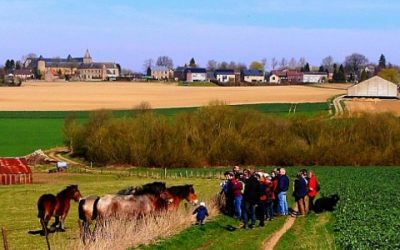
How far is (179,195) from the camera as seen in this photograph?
19.8 meters

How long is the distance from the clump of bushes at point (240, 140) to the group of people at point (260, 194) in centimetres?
3366

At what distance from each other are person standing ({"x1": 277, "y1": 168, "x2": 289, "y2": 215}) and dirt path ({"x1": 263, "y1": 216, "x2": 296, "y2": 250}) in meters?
0.40

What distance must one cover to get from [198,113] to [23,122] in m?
30.9

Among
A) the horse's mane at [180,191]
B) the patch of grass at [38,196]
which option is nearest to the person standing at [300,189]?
the horse's mane at [180,191]

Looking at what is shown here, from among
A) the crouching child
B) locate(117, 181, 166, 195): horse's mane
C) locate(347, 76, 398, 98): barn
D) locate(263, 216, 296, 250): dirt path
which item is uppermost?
locate(347, 76, 398, 98): barn

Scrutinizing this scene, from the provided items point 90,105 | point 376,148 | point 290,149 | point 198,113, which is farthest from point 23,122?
point 376,148

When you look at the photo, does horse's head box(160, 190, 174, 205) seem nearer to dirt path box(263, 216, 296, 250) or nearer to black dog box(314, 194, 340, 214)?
dirt path box(263, 216, 296, 250)

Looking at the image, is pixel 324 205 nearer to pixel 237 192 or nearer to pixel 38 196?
pixel 237 192

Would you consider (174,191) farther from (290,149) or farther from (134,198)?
(290,149)

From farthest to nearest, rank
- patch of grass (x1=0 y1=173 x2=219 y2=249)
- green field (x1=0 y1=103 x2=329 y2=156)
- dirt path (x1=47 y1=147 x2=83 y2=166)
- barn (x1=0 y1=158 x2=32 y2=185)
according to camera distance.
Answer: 1. green field (x1=0 y1=103 x2=329 y2=156)
2. dirt path (x1=47 y1=147 x2=83 y2=166)
3. barn (x1=0 y1=158 x2=32 y2=185)
4. patch of grass (x1=0 y1=173 x2=219 y2=249)

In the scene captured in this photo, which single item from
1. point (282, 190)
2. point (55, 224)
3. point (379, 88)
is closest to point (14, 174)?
point (55, 224)

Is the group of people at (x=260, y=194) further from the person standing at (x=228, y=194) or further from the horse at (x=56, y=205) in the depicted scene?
the horse at (x=56, y=205)

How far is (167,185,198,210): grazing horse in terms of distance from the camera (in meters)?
19.6

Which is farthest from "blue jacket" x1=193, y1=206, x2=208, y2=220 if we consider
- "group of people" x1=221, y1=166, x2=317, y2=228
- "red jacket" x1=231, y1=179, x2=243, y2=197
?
"red jacket" x1=231, y1=179, x2=243, y2=197
